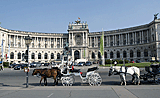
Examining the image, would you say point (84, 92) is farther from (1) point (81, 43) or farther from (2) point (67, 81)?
(1) point (81, 43)

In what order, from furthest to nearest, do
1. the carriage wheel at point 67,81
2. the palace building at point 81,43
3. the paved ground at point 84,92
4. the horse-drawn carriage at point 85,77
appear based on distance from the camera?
the palace building at point 81,43, the carriage wheel at point 67,81, the horse-drawn carriage at point 85,77, the paved ground at point 84,92

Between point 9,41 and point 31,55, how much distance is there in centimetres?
1591

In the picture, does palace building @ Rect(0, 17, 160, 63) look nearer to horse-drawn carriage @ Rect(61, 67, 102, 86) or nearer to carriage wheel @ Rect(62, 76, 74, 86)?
horse-drawn carriage @ Rect(61, 67, 102, 86)

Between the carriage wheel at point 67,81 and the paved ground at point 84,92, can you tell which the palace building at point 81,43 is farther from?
the carriage wheel at point 67,81

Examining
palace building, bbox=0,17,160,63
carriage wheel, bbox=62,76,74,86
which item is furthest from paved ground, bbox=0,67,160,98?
palace building, bbox=0,17,160,63

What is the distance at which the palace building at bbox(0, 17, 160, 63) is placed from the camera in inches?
3307

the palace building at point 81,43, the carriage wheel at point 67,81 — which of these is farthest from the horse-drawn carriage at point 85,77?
the palace building at point 81,43

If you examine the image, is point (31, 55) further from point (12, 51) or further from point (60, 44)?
point (60, 44)

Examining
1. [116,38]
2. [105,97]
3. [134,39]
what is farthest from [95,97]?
[116,38]

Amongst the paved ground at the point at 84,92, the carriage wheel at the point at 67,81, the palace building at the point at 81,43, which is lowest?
the paved ground at the point at 84,92

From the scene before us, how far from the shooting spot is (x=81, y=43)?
10031 cm

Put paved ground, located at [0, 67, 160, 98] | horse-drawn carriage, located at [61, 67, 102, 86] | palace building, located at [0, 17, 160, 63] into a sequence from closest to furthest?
paved ground, located at [0, 67, 160, 98] < horse-drawn carriage, located at [61, 67, 102, 86] < palace building, located at [0, 17, 160, 63]

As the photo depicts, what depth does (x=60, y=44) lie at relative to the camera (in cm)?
10569

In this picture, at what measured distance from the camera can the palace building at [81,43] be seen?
276 feet
